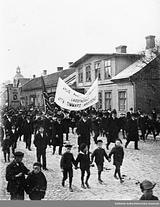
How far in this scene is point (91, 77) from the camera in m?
8.71

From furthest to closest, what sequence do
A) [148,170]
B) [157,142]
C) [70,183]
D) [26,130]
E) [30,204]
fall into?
[157,142] → [26,130] → [148,170] → [70,183] → [30,204]

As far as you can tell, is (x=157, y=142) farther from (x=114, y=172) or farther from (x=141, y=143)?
(x=114, y=172)

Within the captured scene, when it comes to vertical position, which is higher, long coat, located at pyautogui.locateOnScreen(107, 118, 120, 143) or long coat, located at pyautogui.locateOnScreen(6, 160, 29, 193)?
long coat, located at pyautogui.locateOnScreen(107, 118, 120, 143)

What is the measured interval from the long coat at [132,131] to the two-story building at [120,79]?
76cm

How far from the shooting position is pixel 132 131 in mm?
8414

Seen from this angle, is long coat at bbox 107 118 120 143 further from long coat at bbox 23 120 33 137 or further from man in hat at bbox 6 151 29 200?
man in hat at bbox 6 151 29 200

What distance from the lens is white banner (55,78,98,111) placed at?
6.19 metres

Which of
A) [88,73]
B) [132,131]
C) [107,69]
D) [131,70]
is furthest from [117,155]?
[131,70]

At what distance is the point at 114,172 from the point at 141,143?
3366 millimetres

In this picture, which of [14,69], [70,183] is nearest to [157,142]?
[70,183]

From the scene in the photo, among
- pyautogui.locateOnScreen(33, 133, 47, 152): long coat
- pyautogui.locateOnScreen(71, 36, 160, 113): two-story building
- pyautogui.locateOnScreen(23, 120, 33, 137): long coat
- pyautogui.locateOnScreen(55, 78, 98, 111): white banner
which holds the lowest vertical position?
pyautogui.locateOnScreen(33, 133, 47, 152): long coat

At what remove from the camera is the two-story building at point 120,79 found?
28.0 feet

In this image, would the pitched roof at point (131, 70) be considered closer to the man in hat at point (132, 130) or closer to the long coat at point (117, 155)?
the man in hat at point (132, 130)

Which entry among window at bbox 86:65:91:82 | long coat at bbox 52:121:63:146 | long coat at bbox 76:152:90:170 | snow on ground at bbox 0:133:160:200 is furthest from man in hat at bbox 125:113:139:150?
long coat at bbox 76:152:90:170
